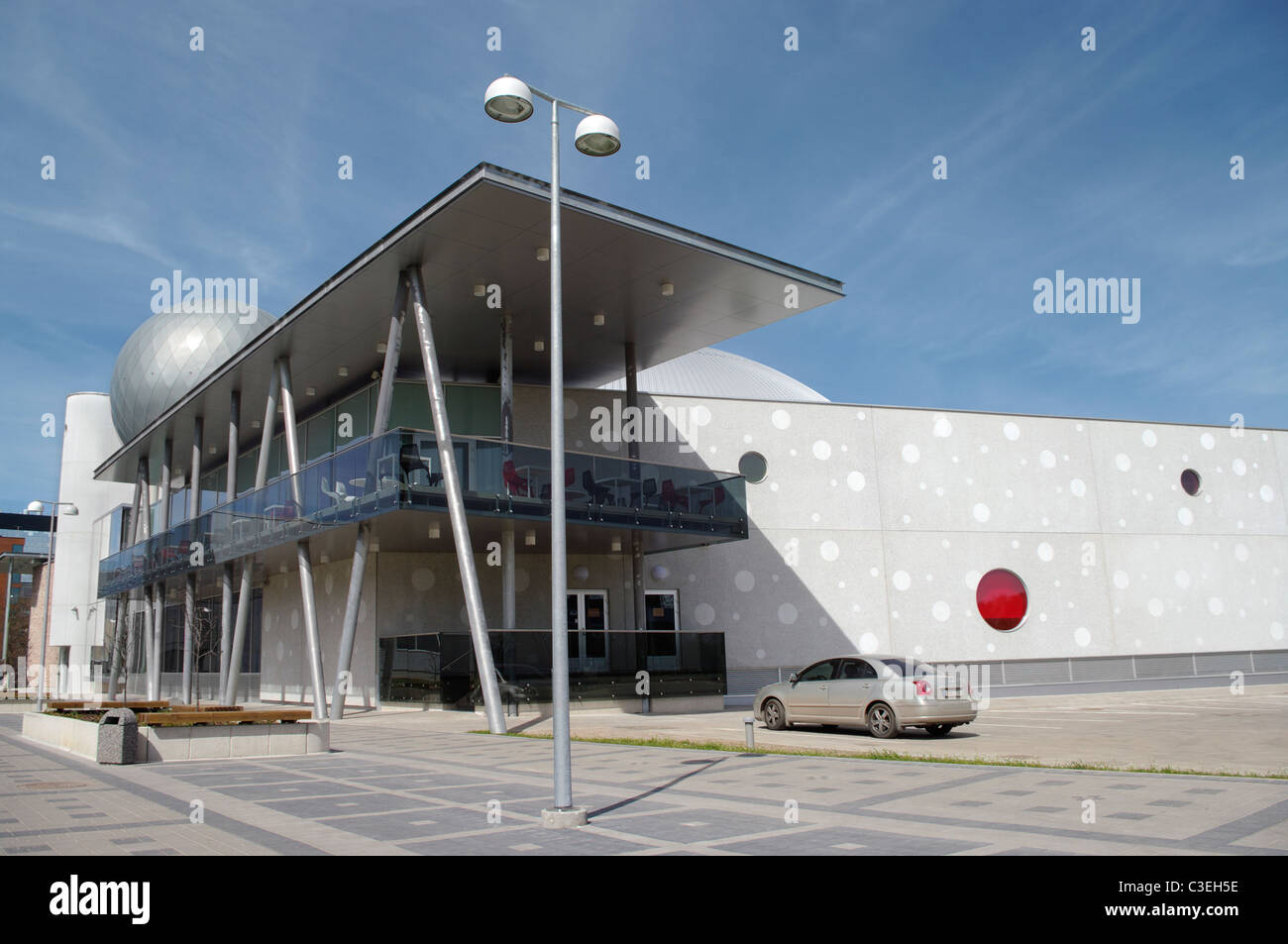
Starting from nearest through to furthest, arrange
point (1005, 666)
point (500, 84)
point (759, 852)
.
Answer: point (759, 852) → point (500, 84) → point (1005, 666)

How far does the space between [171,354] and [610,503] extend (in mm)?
27264

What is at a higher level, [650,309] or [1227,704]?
[650,309]

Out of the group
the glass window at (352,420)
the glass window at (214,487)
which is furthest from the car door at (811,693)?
the glass window at (214,487)

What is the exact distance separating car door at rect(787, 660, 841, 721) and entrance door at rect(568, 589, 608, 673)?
665 centimetres

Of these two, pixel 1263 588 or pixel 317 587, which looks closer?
pixel 317 587

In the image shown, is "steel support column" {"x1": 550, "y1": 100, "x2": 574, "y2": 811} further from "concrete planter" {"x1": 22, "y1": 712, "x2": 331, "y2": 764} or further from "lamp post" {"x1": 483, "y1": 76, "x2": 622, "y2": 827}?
"concrete planter" {"x1": 22, "y1": 712, "x2": 331, "y2": 764}

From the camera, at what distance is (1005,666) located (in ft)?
111

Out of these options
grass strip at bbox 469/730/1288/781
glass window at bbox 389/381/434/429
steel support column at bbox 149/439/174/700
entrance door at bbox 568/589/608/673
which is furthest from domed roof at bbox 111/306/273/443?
grass strip at bbox 469/730/1288/781

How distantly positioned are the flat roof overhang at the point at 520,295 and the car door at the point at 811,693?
9.61 meters

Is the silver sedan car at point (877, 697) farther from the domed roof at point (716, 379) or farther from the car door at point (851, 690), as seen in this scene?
the domed roof at point (716, 379)

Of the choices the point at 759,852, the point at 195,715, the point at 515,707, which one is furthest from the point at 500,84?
the point at 515,707

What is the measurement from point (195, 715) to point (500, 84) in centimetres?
1082

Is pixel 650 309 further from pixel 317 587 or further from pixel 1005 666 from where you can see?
pixel 1005 666
